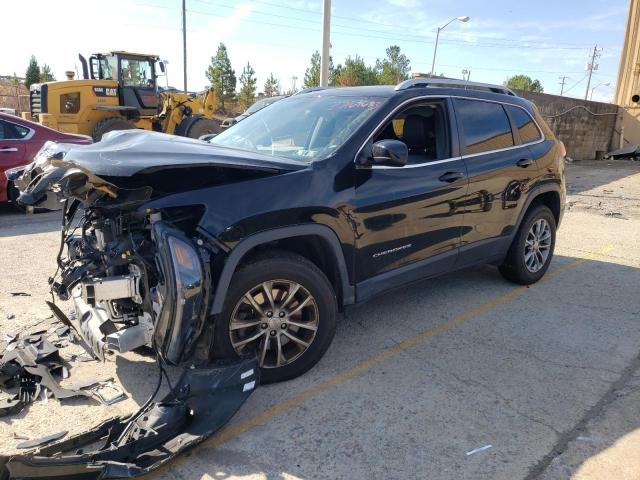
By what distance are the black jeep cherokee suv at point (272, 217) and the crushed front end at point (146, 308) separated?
12mm

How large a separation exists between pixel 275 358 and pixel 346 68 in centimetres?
6254

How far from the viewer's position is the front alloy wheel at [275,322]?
319 centimetres

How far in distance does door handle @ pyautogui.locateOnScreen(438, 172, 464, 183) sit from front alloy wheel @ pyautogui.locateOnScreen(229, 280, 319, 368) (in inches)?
63.0

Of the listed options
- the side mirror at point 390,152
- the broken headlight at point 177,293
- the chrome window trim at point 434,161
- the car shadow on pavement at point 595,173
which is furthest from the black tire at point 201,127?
the broken headlight at point 177,293

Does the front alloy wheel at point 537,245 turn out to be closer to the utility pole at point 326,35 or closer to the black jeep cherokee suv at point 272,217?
the black jeep cherokee suv at point 272,217

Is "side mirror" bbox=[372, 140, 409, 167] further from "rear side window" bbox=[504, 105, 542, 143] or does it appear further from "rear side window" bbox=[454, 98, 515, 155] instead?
"rear side window" bbox=[504, 105, 542, 143]

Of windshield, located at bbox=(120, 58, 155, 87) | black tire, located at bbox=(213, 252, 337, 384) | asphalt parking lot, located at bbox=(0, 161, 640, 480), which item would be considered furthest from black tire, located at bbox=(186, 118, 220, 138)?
black tire, located at bbox=(213, 252, 337, 384)

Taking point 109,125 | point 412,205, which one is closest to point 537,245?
point 412,205

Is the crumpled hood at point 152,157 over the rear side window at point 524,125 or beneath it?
beneath

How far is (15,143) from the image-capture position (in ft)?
26.7

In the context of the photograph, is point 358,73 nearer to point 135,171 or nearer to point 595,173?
point 595,173

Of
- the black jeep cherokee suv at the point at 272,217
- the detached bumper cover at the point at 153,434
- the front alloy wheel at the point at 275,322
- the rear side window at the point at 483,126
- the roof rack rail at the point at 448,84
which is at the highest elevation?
the roof rack rail at the point at 448,84

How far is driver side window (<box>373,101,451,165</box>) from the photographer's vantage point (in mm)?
4298

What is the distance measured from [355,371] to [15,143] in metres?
7.22
